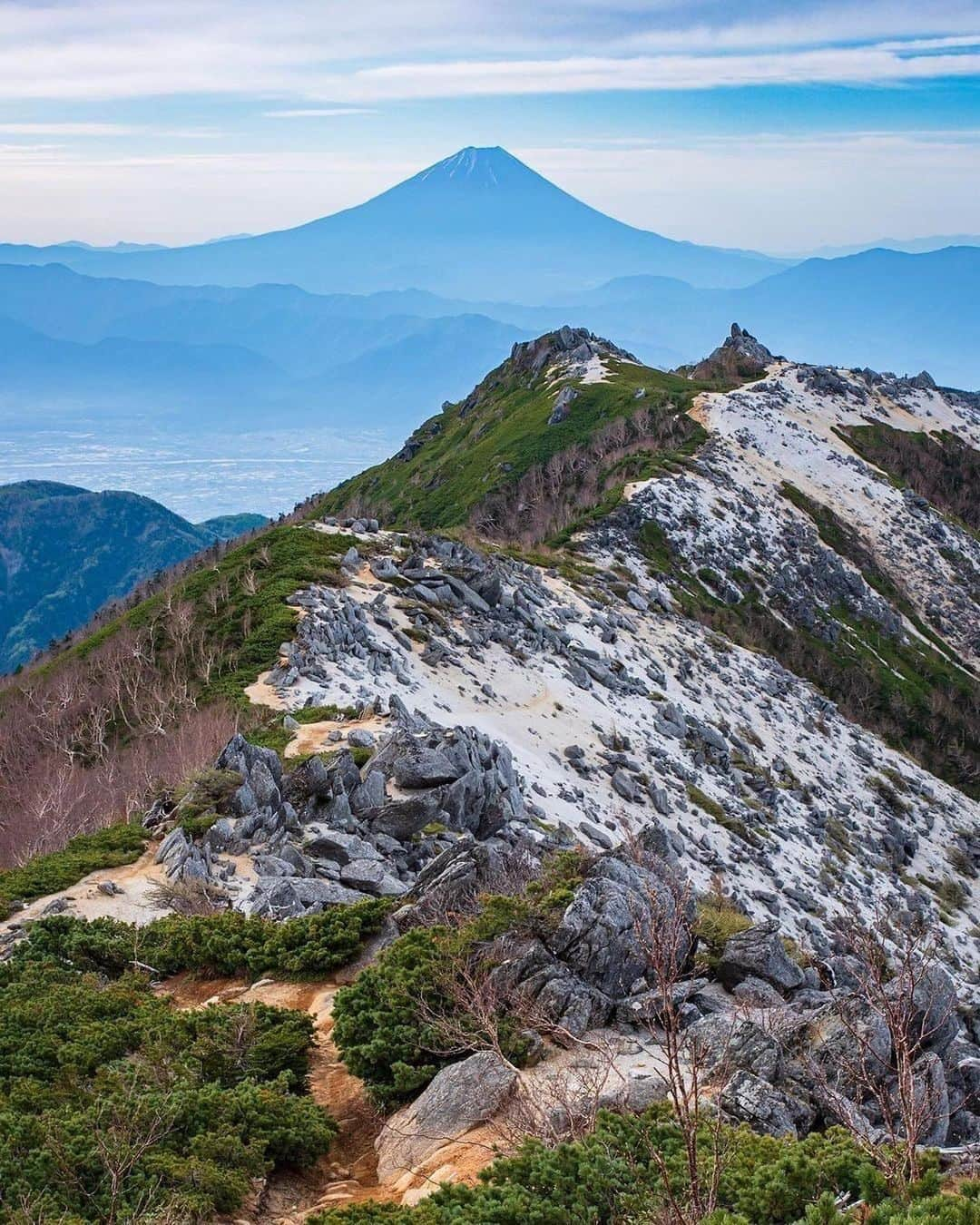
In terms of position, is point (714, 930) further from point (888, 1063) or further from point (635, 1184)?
point (635, 1184)

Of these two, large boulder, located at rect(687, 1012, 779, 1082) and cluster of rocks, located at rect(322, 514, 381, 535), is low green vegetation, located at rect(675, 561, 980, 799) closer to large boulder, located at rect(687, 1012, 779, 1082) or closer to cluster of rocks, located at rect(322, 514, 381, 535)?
cluster of rocks, located at rect(322, 514, 381, 535)

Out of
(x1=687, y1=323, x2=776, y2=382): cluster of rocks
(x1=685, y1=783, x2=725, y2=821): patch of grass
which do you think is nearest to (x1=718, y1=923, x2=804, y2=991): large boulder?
(x1=685, y1=783, x2=725, y2=821): patch of grass

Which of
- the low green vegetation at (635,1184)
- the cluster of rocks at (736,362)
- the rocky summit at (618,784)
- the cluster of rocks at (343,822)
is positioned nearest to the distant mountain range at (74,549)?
the cluster of rocks at (736,362)

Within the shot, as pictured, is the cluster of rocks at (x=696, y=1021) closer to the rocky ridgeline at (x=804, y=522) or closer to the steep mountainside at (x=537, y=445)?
the rocky ridgeline at (x=804, y=522)

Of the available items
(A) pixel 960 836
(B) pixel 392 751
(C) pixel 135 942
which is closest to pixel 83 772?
(B) pixel 392 751

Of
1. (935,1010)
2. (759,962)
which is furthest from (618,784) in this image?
(935,1010)

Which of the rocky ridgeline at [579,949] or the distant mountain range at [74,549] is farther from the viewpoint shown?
the distant mountain range at [74,549]

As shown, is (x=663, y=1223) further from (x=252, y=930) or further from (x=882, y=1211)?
(x=252, y=930)
